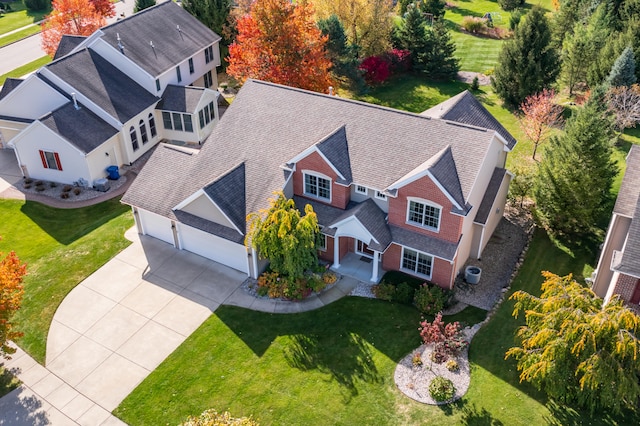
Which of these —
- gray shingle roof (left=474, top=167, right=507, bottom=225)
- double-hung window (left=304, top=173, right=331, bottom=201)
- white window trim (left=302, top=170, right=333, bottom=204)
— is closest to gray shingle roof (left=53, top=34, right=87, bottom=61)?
white window trim (left=302, top=170, right=333, bottom=204)

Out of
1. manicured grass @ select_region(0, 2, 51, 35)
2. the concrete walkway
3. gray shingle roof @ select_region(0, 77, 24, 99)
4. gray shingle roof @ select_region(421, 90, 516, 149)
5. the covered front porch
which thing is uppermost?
gray shingle roof @ select_region(421, 90, 516, 149)

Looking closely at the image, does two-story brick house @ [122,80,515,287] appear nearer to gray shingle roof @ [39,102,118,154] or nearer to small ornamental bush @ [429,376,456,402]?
small ornamental bush @ [429,376,456,402]

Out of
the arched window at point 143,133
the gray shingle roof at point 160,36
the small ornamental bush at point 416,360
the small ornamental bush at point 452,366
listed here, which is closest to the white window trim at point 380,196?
the small ornamental bush at point 416,360

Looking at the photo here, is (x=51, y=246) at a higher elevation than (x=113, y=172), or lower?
lower

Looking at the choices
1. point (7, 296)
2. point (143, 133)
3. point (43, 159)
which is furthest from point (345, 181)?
point (43, 159)

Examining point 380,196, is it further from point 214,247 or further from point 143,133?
point 143,133

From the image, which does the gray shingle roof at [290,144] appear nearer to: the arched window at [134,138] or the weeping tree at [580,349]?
the weeping tree at [580,349]

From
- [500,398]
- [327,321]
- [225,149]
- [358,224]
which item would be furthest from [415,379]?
[225,149]

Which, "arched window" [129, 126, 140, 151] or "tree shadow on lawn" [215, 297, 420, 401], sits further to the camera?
"arched window" [129, 126, 140, 151]
